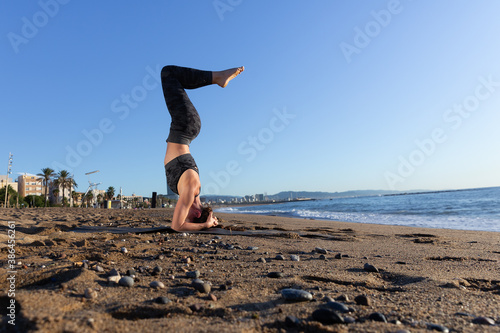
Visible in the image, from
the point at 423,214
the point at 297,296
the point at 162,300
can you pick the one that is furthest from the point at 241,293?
the point at 423,214

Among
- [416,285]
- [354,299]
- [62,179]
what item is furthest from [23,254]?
[62,179]

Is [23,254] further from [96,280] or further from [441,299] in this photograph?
[441,299]

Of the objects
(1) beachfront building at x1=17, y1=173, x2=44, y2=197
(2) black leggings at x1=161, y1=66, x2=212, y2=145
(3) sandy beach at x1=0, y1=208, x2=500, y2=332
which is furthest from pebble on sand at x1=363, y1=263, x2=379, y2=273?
(1) beachfront building at x1=17, y1=173, x2=44, y2=197

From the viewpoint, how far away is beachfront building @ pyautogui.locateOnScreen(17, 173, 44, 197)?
91938 mm

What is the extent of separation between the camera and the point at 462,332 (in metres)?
1.46

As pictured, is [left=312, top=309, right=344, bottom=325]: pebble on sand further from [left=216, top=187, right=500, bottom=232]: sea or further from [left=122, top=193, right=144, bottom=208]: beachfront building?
[left=122, top=193, right=144, bottom=208]: beachfront building

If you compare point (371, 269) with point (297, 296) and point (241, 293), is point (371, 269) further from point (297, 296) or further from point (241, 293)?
point (241, 293)

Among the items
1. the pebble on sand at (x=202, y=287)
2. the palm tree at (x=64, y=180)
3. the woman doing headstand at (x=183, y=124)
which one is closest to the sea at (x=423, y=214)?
the woman doing headstand at (x=183, y=124)

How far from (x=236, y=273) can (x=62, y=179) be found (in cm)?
7103

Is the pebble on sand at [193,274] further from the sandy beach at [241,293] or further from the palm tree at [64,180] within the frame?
the palm tree at [64,180]

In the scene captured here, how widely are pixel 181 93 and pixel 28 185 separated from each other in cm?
11341

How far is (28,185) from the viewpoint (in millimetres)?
94438

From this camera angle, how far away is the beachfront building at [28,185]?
9194cm

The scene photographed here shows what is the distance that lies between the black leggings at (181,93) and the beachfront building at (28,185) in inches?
4212
